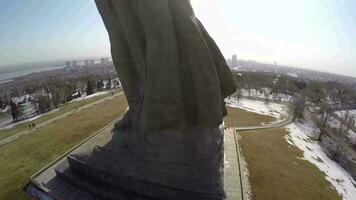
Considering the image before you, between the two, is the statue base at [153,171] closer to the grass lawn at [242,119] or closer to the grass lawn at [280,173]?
the grass lawn at [280,173]

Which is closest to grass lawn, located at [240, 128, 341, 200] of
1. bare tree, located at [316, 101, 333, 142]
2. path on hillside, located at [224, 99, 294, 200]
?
path on hillside, located at [224, 99, 294, 200]

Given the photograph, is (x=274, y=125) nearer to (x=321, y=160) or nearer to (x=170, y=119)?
(x=321, y=160)

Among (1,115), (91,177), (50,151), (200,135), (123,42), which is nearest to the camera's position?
(200,135)

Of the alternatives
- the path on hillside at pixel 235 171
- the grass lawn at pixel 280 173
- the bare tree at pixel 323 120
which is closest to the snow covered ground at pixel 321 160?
the grass lawn at pixel 280 173

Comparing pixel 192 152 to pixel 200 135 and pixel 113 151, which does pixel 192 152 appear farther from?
pixel 113 151

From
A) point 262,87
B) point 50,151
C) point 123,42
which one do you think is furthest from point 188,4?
point 262,87
